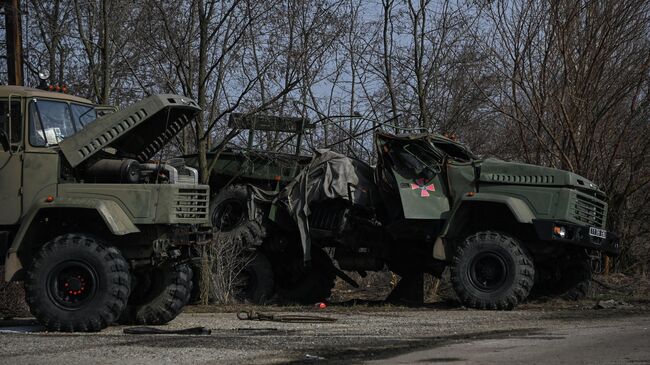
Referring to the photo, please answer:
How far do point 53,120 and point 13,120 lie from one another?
494mm

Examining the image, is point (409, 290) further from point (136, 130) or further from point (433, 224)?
point (136, 130)

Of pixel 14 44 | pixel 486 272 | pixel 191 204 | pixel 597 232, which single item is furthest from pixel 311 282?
pixel 14 44

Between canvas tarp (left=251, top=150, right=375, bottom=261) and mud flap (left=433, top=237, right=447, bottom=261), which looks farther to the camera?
canvas tarp (left=251, top=150, right=375, bottom=261)

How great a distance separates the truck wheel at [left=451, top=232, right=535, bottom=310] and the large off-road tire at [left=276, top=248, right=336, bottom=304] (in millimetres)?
3261

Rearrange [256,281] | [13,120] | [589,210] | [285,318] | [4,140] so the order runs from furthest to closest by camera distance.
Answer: [256,281] → [589,210] → [285,318] → [13,120] → [4,140]

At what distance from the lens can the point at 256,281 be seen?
16.0 meters

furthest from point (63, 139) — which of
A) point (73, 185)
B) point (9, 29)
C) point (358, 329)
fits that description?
point (9, 29)

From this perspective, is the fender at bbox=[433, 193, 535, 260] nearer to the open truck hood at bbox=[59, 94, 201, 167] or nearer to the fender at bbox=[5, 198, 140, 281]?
the open truck hood at bbox=[59, 94, 201, 167]

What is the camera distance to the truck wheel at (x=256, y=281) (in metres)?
15.9

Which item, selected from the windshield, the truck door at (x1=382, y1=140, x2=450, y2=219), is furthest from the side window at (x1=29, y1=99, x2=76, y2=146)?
the truck door at (x1=382, y1=140, x2=450, y2=219)

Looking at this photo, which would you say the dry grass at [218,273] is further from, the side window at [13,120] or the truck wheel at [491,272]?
the side window at [13,120]

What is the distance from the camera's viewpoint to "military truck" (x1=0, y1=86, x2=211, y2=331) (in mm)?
10836

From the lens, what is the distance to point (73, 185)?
11.2 metres

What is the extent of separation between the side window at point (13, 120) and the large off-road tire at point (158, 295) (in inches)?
92.6
